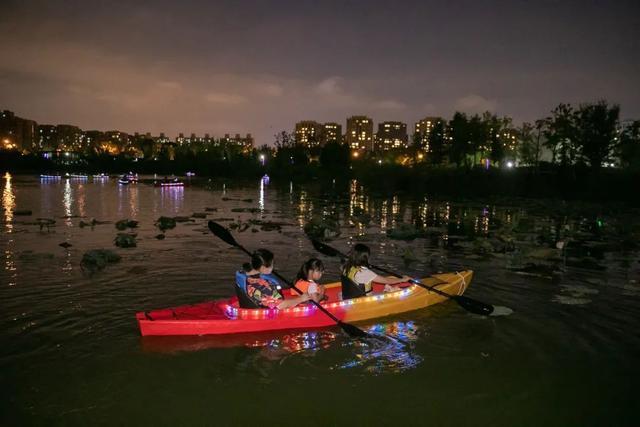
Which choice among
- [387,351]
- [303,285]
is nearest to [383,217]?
[303,285]

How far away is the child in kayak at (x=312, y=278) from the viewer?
26.3 ft

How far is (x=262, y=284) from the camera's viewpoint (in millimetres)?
7793

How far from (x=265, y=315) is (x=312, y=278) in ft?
3.27

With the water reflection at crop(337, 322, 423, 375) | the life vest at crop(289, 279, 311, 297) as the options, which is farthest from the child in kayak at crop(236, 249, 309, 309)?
the water reflection at crop(337, 322, 423, 375)

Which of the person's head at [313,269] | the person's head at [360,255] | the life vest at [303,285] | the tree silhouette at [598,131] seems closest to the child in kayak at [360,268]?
the person's head at [360,255]

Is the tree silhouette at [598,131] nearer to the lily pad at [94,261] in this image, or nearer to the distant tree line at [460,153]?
the distant tree line at [460,153]

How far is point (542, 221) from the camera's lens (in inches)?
993

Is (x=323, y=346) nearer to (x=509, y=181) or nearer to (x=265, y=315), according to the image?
(x=265, y=315)

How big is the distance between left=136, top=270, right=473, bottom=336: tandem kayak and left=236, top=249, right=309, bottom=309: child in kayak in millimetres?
136

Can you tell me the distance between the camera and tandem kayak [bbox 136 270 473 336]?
748 cm

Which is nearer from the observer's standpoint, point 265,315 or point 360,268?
point 265,315

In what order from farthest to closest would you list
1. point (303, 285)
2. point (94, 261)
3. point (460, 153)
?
point (460, 153), point (94, 261), point (303, 285)

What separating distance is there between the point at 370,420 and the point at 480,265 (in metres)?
8.96

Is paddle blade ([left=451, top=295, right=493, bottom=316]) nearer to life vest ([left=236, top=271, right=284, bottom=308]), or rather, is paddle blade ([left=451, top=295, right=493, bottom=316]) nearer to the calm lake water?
the calm lake water
